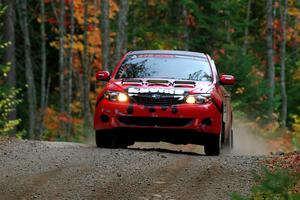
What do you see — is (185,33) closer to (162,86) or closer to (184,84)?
(184,84)

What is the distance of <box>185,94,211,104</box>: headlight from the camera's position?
13.9 meters

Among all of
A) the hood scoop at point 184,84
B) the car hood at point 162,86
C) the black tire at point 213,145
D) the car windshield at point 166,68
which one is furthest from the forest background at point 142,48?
the black tire at point 213,145

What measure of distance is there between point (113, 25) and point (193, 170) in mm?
31835

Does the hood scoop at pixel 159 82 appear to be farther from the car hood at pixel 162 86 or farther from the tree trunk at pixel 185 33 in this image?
the tree trunk at pixel 185 33

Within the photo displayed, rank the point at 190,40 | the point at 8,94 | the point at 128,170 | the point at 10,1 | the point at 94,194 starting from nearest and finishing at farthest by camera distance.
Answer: the point at 94,194 < the point at 128,170 < the point at 8,94 < the point at 10,1 < the point at 190,40

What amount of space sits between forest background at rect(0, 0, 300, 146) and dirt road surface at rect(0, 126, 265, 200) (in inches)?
270

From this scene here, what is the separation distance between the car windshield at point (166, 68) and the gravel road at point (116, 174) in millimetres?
1905

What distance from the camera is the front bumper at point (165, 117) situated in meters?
13.9

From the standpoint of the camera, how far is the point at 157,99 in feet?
45.7

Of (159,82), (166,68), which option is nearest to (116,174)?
(159,82)

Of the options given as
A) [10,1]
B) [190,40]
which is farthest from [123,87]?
[190,40]

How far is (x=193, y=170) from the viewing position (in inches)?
446

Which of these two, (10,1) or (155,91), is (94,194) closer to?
(155,91)

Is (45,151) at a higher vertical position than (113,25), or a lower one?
higher
